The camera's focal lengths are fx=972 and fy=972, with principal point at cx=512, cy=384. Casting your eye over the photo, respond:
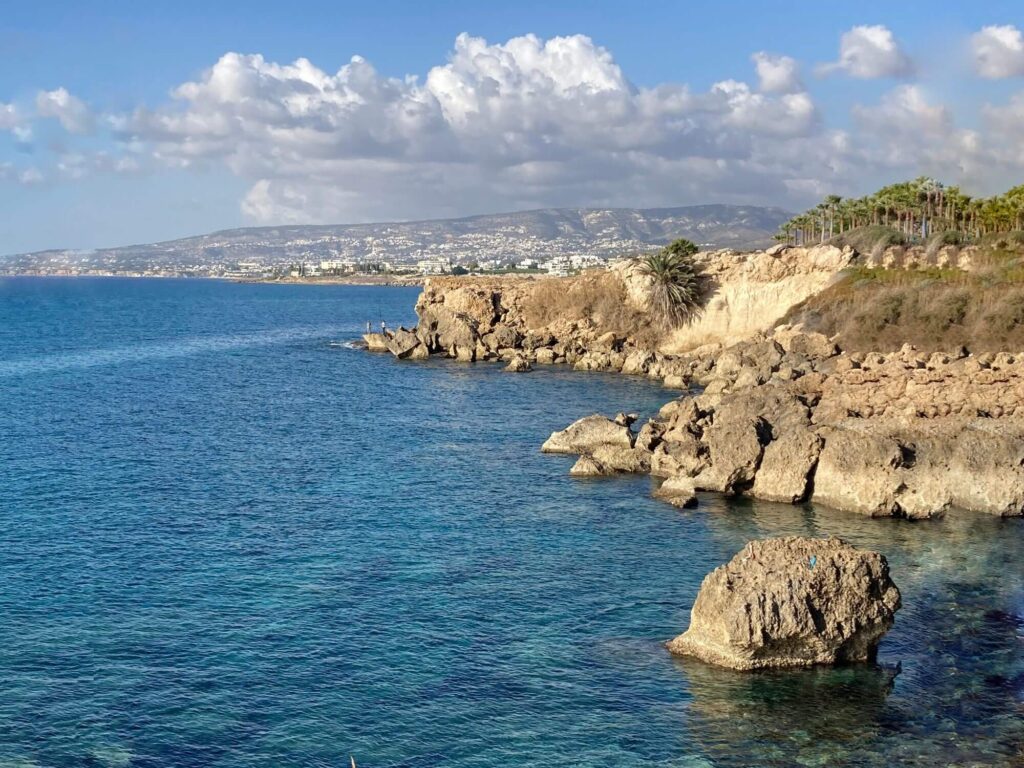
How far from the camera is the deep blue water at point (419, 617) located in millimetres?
21391

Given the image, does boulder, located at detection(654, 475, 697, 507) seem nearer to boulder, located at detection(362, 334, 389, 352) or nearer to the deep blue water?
the deep blue water

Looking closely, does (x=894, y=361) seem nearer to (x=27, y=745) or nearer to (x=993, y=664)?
(x=993, y=664)

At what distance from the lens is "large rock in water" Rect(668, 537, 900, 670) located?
24.0m

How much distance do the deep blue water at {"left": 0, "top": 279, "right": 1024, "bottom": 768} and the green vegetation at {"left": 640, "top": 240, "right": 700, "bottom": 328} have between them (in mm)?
38722

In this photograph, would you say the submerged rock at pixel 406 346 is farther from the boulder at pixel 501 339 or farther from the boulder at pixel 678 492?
the boulder at pixel 678 492

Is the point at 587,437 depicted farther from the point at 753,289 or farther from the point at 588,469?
the point at 753,289

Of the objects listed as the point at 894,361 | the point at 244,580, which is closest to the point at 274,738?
the point at 244,580

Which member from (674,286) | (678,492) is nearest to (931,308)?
(674,286)

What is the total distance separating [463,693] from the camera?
23484mm

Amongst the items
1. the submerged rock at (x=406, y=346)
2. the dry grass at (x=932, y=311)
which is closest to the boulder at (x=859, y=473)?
the dry grass at (x=932, y=311)

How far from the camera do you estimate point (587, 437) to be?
163 ft

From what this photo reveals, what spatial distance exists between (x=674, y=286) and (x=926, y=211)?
48.5 metres

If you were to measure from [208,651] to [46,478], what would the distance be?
22.7 m

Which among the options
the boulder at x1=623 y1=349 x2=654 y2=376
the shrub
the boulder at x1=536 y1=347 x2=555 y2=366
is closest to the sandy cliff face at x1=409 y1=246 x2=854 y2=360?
the shrub
